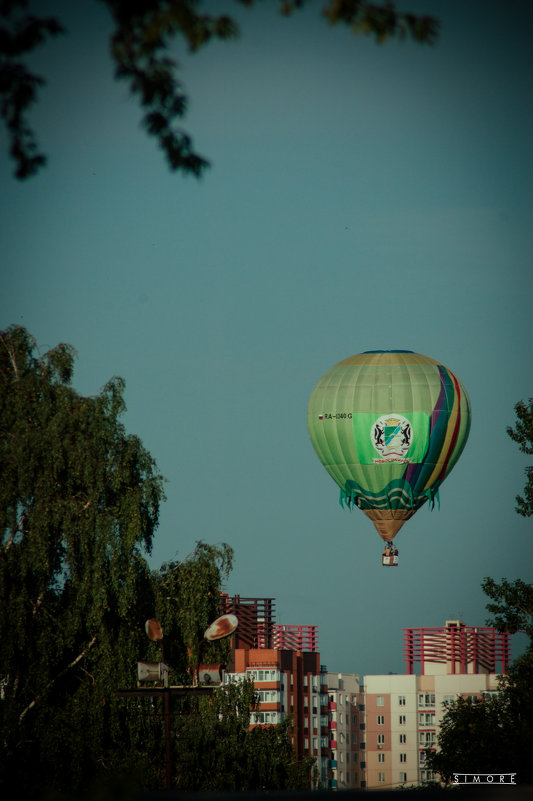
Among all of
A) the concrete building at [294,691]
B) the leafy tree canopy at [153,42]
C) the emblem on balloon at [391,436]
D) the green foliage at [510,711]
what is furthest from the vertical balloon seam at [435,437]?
the concrete building at [294,691]

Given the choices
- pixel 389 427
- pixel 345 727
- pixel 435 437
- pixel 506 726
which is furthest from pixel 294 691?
pixel 506 726

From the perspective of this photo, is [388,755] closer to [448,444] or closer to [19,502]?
[448,444]

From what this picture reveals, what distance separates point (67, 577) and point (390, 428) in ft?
82.5

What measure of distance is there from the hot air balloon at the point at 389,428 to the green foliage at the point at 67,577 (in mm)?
22997

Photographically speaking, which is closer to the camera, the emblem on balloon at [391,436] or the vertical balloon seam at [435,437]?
the emblem on balloon at [391,436]

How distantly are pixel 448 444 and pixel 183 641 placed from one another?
24558 mm

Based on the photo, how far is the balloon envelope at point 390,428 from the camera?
2242 inches

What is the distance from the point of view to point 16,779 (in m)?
29.5

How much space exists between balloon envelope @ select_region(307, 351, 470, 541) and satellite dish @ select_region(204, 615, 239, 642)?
29.1 metres

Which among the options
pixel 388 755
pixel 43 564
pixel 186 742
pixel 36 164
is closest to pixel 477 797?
pixel 36 164

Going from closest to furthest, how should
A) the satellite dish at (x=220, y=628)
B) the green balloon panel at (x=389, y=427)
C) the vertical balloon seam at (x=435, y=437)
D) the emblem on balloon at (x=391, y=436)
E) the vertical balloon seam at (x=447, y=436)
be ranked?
the satellite dish at (x=220, y=628)
the emblem on balloon at (x=391, y=436)
the green balloon panel at (x=389, y=427)
the vertical balloon seam at (x=435, y=437)
the vertical balloon seam at (x=447, y=436)

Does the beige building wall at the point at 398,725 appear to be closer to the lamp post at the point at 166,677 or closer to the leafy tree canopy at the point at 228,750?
the leafy tree canopy at the point at 228,750

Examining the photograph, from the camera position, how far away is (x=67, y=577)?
3378 centimetres

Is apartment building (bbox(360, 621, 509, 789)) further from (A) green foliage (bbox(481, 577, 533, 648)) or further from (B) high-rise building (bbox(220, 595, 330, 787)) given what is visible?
(A) green foliage (bbox(481, 577, 533, 648))
